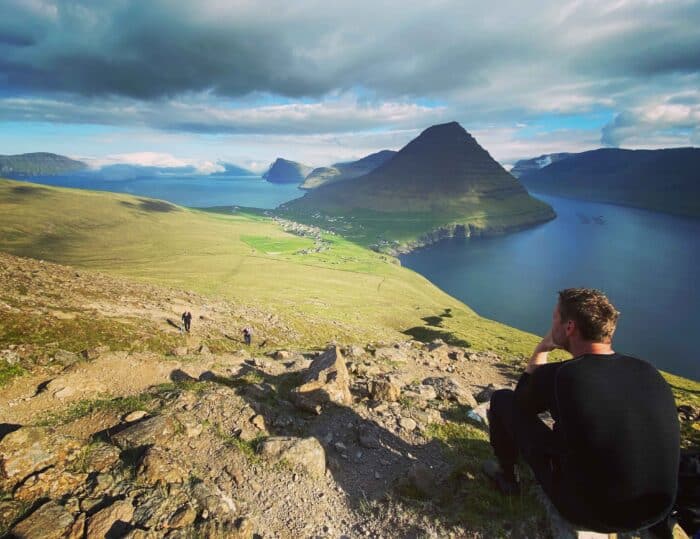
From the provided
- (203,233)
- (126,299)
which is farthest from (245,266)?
(203,233)

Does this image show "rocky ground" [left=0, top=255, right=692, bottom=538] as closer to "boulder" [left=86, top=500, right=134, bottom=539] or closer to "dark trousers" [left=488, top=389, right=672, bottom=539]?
"boulder" [left=86, top=500, right=134, bottom=539]

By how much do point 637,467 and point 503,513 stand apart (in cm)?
333

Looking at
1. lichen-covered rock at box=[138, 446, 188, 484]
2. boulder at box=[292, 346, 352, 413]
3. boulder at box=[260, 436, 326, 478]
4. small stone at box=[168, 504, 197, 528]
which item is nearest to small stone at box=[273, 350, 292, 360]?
boulder at box=[292, 346, 352, 413]

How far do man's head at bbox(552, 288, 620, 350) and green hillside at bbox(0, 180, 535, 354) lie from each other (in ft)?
98.9

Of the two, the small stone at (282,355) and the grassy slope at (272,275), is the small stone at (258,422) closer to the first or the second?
the small stone at (282,355)

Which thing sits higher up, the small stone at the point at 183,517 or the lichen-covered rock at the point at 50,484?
the lichen-covered rock at the point at 50,484

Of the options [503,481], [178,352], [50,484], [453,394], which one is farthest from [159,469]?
[178,352]

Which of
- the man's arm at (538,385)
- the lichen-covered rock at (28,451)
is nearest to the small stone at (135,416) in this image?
the lichen-covered rock at (28,451)

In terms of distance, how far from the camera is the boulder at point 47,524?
571 centimetres

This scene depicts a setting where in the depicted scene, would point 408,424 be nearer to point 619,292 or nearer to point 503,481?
point 503,481

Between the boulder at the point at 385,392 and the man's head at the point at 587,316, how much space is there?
331 inches

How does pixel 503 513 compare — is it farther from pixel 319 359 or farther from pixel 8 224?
pixel 8 224

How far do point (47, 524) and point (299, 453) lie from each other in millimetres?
4807

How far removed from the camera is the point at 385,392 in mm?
13008
